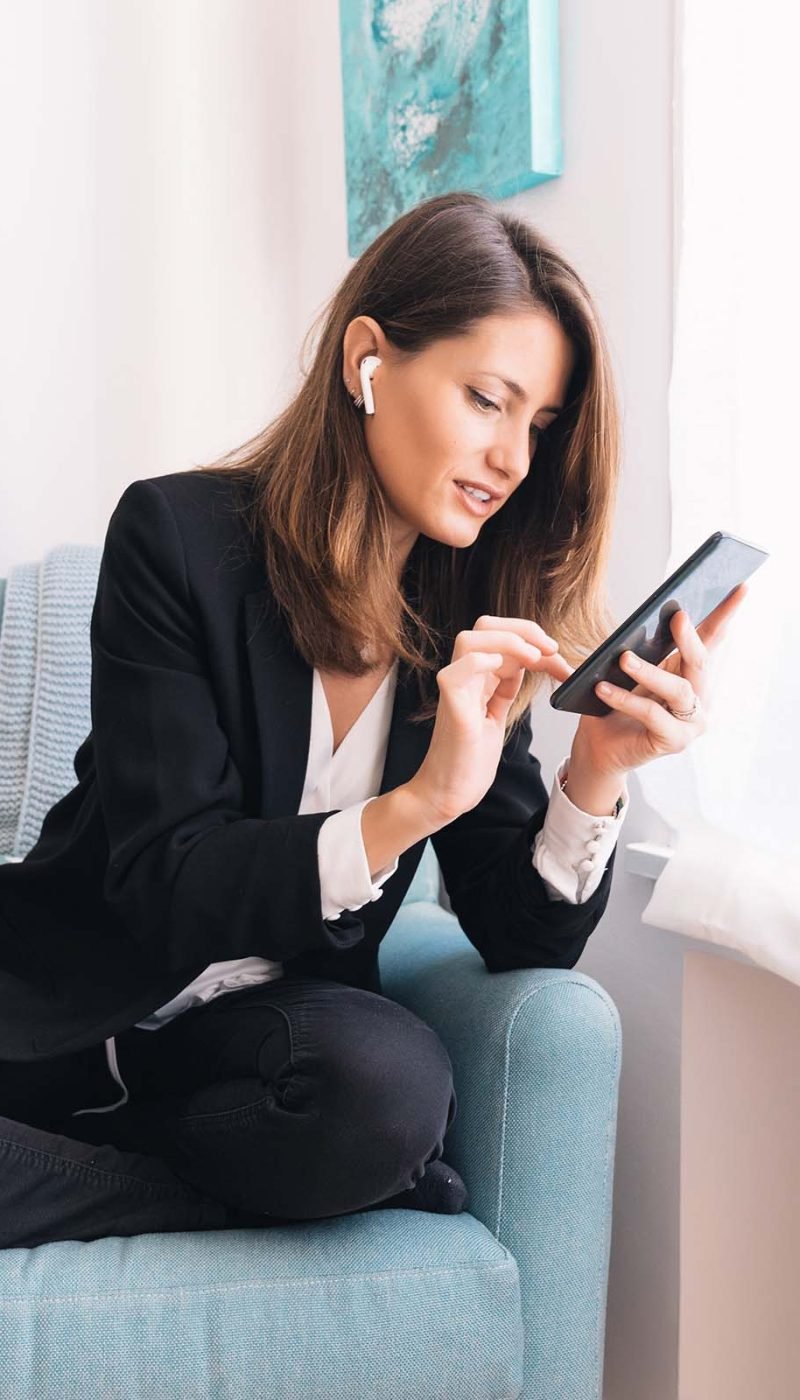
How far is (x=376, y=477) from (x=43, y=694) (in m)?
0.65

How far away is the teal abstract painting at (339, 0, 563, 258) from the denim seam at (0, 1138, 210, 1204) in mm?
1144

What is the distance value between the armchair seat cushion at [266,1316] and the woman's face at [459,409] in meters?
0.57

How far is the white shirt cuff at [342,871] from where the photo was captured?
97cm

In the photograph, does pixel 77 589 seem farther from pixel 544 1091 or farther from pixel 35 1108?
pixel 544 1091

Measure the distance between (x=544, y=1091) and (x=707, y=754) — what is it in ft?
1.07

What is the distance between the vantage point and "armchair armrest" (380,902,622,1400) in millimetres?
1038

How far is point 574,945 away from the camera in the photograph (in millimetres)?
1184

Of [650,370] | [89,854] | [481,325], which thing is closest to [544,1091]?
[89,854]

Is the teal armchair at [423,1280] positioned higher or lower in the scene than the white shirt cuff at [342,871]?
lower

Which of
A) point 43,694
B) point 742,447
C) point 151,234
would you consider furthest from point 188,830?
point 151,234

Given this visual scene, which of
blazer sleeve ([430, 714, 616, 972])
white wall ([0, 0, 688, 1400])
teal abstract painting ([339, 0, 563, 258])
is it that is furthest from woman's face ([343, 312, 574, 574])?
white wall ([0, 0, 688, 1400])

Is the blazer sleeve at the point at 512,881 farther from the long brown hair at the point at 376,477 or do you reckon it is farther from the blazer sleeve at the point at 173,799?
the blazer sleeve at the point at 173,799

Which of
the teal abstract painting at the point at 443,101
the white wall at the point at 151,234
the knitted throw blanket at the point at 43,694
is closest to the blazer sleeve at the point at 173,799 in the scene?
the knitted throw blanket at the point at 43,694

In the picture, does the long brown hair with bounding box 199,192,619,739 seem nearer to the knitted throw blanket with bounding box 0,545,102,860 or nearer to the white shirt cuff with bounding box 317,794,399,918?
the white shirt cuff with bounding box 317,794,399,918
